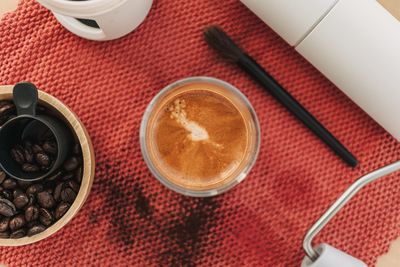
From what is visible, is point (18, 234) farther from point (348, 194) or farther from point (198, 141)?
point (348, 194)

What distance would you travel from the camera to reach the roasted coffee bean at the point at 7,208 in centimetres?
52

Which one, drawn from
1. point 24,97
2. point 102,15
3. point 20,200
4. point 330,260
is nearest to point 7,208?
point 20,200

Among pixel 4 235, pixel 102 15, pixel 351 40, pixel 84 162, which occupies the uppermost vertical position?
pixel 351 40

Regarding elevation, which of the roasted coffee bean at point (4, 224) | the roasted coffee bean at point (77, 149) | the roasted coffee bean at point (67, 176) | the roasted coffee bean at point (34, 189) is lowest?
the roasted coffee bean at point (4, 224)

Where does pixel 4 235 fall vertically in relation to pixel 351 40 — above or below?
below

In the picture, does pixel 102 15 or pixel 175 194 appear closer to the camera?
pixel 102 15

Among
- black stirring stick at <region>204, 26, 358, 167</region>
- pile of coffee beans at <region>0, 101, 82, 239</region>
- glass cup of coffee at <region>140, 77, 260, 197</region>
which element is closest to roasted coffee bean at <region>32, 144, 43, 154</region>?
pile of coffee beans at <region>0, 101, 82, 239</region>

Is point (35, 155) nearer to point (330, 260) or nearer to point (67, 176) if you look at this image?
point (67, 176)

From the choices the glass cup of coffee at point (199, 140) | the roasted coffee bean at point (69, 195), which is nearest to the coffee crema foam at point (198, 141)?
the glass cup of coffee at point (199, 140)

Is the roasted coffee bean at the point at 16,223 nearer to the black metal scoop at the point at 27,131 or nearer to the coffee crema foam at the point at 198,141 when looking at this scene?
the black metal scoop at the point at 27,131

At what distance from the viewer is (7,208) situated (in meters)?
0.53

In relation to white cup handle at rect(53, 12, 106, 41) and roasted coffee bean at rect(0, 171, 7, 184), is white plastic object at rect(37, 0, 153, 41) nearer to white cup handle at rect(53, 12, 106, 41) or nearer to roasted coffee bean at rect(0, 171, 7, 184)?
white cup handle at rect(53, 12, 106, 41)

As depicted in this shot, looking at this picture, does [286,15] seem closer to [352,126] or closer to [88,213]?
[352,126]

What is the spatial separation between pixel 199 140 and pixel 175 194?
8 cm
